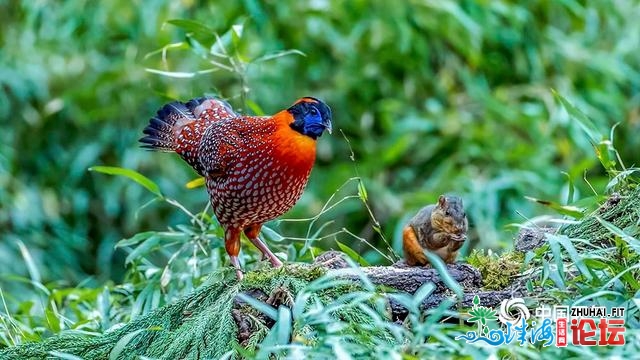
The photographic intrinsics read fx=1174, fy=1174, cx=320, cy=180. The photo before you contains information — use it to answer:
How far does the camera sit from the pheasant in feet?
Result: 12.7

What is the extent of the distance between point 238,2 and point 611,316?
395cm

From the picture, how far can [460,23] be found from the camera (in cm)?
714

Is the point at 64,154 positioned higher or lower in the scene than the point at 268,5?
lower

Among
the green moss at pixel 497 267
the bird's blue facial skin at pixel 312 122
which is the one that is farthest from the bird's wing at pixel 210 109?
the green moss at pixel 497 267

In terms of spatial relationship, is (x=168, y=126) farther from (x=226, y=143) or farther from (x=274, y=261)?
(x=274, y=261)

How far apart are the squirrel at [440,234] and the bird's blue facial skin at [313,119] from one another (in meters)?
0.46

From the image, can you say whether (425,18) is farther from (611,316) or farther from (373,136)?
(611,316)

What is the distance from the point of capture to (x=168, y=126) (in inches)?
176

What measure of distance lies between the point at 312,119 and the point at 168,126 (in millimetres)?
809

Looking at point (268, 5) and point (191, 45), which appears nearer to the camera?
point (191, 45)

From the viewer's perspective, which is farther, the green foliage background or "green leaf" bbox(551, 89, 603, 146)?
the green foliage background

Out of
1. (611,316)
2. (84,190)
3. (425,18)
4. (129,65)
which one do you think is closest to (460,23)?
(425,18)

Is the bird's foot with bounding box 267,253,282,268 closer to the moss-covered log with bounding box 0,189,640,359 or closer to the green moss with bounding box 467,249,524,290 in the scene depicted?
the moss-covered log with bounding box 0,189,640,359

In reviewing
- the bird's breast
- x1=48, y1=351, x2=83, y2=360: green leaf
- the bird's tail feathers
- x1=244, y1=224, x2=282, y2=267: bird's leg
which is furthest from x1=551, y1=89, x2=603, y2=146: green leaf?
x1=48, y1=351, x2=83, y2=360: green leaf
